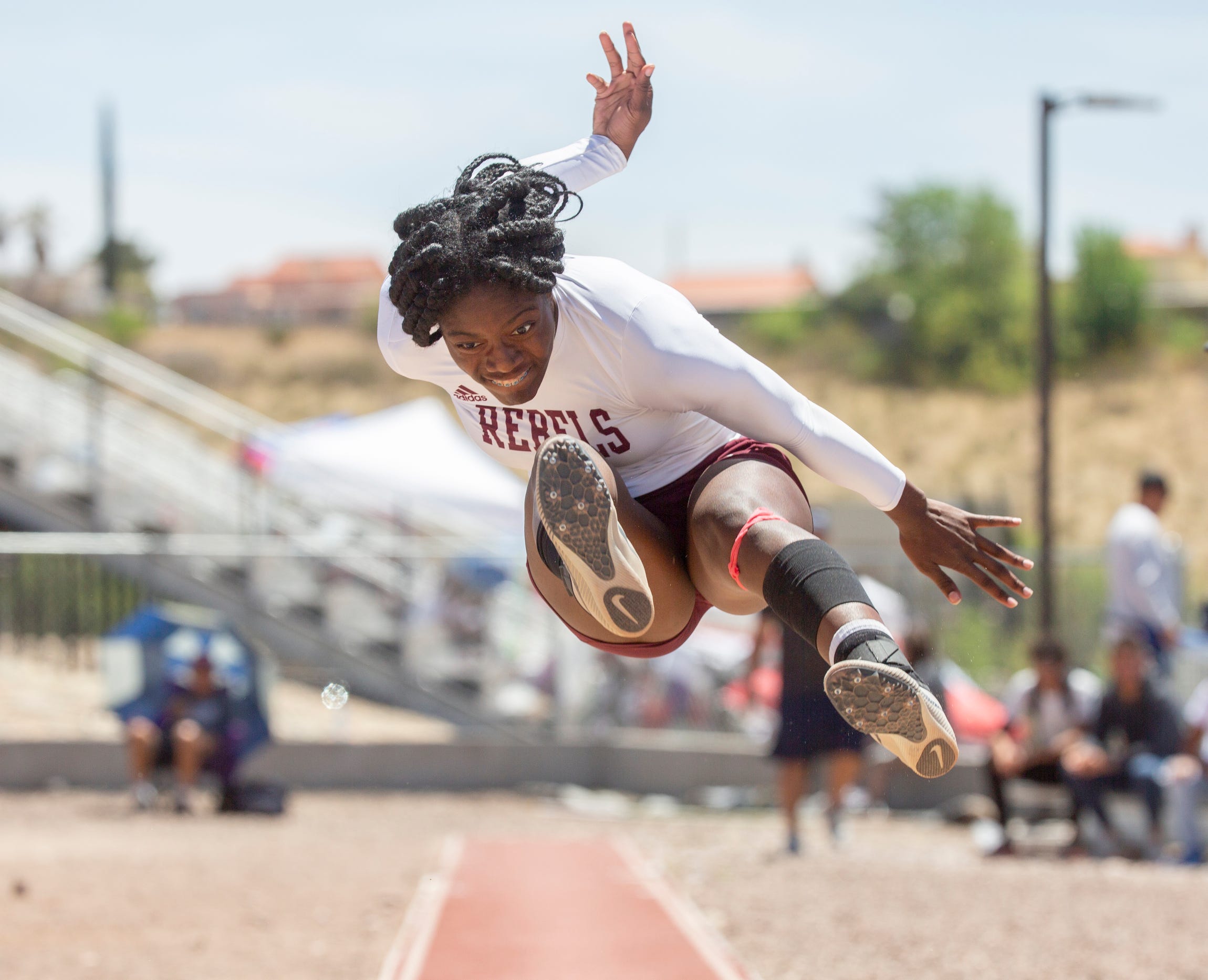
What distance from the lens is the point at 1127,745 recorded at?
870 cm

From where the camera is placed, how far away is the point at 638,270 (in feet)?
11.2

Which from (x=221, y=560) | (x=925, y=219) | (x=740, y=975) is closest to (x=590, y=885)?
(x=740, y=975)

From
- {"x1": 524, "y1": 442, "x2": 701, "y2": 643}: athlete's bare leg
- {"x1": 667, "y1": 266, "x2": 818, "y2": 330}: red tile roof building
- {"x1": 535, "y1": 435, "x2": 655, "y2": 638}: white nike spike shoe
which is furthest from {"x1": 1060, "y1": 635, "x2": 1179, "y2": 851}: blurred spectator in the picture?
{"x1": 667, "y1": 266, "x2": 818, "y2": 330}: red tile roof building

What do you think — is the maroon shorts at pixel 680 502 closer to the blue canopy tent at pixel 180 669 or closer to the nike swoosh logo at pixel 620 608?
the nike swoosh logo at pixel 620 608

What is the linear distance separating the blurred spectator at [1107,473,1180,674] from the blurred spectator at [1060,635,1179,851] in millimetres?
362

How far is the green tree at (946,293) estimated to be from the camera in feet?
155

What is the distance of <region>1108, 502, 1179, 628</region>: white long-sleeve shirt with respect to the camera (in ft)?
29.0

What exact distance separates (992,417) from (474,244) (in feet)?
146

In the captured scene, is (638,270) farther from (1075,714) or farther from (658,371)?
(1075,714)

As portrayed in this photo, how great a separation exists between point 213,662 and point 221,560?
10.7 feet

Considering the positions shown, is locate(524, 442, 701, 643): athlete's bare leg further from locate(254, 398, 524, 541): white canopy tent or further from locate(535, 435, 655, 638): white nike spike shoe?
locate(254, 398, 524, 541): white canopy tent

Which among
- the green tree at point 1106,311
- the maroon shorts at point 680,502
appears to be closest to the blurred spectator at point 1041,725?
the maroon shorts at point 680,502

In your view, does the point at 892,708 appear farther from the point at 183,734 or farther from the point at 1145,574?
the point at 183,734

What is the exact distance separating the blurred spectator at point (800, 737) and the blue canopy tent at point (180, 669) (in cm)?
382
